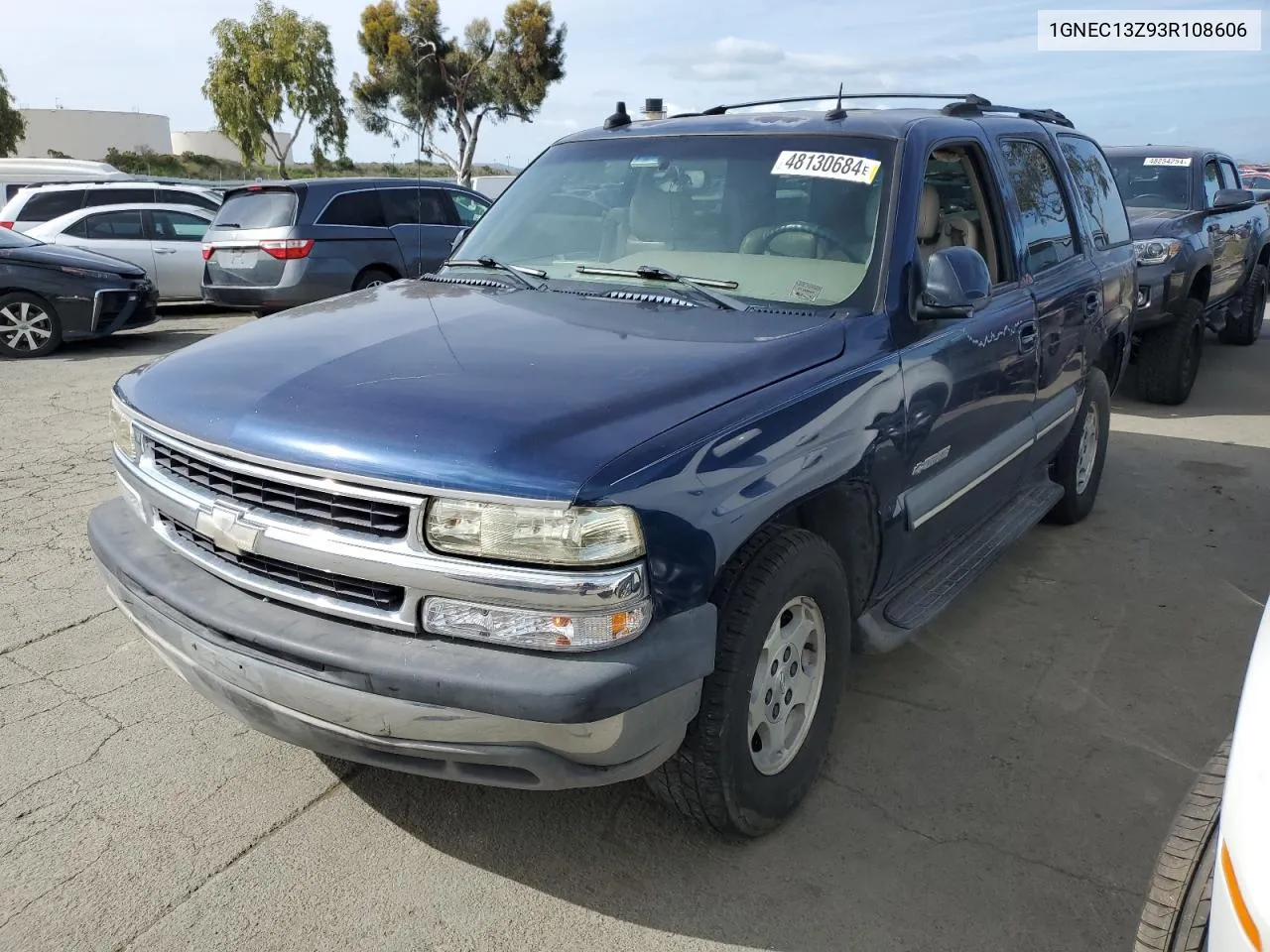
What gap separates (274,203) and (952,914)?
10.3 m

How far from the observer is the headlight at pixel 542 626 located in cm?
222

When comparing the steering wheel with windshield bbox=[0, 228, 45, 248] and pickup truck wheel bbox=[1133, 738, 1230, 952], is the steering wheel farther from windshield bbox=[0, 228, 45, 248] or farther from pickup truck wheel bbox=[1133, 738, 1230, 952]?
windshield bbox=[0, 228, 45, 248]

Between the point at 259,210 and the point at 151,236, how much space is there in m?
2.67

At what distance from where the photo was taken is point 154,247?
42.0ft

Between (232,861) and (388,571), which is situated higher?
(388,571)

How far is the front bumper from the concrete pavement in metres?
0.48

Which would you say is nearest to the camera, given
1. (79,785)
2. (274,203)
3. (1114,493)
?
(79,785)

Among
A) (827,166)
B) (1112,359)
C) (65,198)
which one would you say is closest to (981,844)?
(827,166)

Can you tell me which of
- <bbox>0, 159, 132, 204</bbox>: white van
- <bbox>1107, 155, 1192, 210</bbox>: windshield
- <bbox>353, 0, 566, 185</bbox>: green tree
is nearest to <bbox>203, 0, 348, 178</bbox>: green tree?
<bbox>353, 0, 566, 185</bbox>: green tree

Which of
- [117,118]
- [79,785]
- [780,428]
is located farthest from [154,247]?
[117,118]

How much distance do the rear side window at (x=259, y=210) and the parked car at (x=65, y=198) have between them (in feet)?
8.93

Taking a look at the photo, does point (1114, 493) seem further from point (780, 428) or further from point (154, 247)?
point (154, 247)

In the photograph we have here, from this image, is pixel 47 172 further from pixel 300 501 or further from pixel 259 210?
pixel 300 501

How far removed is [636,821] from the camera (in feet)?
9.66
